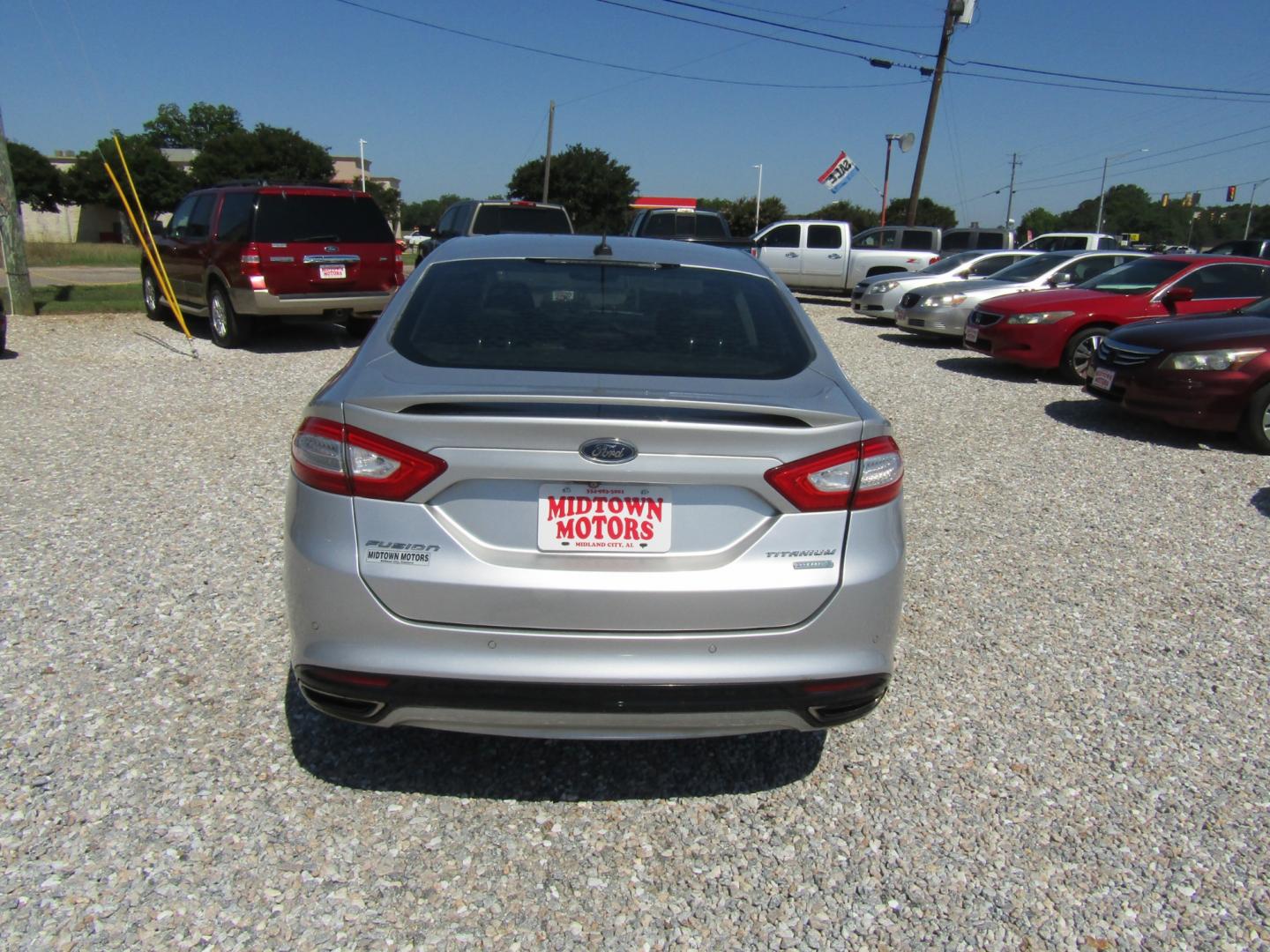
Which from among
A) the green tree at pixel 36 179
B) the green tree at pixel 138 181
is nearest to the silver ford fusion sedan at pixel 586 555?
the green tree at pixel 138 181

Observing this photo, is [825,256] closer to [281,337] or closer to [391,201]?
[281,337]

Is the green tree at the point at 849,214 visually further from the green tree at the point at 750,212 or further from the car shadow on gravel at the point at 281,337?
the car shadow on gravel at the point at 281,337

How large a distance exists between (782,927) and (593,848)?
0.57 m

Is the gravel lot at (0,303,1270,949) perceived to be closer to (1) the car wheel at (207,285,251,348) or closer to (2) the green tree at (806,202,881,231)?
(1) the car wheel at (207,285,251,348)

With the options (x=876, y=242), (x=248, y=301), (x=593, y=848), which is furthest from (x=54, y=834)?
(x=876, y=242)

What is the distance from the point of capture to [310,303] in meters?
11.4

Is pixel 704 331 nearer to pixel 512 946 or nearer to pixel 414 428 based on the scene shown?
pixel 414 428

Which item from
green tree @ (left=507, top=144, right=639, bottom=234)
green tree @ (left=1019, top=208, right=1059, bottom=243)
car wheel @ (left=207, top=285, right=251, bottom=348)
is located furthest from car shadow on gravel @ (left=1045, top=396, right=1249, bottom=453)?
green tree @ (left=1019, top=208, right=1059, bottom=243)

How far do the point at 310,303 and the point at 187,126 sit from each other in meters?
116

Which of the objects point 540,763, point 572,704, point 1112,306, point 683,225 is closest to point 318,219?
point 1112,306

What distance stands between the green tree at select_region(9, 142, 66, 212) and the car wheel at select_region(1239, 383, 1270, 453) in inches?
2998

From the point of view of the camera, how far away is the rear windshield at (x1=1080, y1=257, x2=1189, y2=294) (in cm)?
1098

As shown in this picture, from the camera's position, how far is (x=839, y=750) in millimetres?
3230

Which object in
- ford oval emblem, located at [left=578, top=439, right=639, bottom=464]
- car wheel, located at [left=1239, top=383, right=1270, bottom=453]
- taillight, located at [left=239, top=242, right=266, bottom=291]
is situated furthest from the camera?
taillight, located at [left=239, top=242, right=266, bottom=291]
